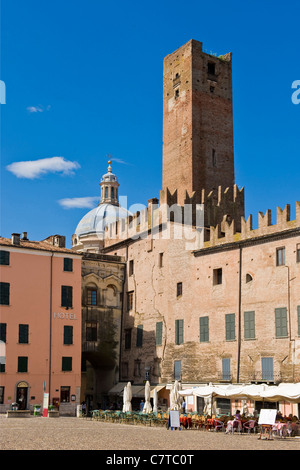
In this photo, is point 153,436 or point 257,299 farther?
point 257,299

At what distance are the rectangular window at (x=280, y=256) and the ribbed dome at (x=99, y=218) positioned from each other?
35.1 m

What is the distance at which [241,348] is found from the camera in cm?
3266

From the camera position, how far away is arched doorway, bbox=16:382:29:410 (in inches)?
1428

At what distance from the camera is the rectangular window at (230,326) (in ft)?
109

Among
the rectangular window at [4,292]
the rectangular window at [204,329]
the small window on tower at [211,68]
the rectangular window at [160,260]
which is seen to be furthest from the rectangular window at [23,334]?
the small window on tower at [211,68]

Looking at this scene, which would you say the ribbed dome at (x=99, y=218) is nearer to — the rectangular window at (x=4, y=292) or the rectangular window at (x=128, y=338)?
the rectangular window at (x=128, y=338)

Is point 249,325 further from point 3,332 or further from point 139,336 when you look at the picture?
point 3,332

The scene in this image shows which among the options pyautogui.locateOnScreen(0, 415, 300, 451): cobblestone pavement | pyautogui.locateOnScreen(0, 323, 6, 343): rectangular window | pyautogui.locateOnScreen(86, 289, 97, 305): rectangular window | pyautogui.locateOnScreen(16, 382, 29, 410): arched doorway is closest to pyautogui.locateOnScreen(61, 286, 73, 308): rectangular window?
pyautogui.locateOnScreen(86, 289, 97, 305): rectangular window

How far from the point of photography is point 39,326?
3766 centimetres

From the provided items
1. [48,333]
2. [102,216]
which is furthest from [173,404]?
[102,216]

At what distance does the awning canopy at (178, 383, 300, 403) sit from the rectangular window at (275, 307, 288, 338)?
13.6 feet
